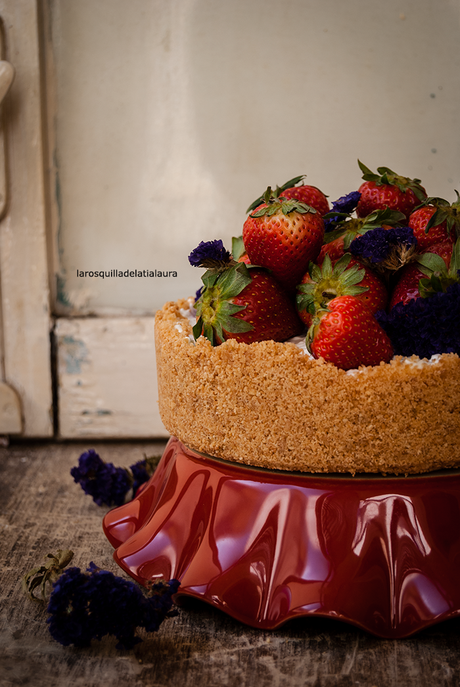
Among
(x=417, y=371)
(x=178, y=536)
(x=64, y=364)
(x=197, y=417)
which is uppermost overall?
(x=417, y=371)

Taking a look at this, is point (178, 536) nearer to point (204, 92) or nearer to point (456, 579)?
point (456, 579)

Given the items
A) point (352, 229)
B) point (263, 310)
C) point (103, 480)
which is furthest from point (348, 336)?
point (103, 480)

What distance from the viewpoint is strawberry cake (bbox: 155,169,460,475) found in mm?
818

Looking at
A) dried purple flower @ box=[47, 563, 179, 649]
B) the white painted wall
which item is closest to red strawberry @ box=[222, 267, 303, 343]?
dried purple flower @ box=[47, 563, 179, 649]

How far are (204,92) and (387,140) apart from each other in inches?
21.7

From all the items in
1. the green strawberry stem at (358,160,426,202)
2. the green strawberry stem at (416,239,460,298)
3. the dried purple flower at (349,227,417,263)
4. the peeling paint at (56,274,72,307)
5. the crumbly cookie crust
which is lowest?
the peeling paint at (56,274,72,307)

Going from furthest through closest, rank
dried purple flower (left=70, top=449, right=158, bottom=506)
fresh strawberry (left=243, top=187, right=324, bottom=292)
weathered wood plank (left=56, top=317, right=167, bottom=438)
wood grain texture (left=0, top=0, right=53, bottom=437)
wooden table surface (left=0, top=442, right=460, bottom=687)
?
weathered wood plank (left=56, top=317, right=167, bottom=438)
wood grain texture (left=0, top=0, right=53, bottom=437)
dried purple flower (left=70, top=449, right=158, bottom=506)
fresh strawberry (left=243, top=187, right=324, bottom=292)
wooden table surface (left=0, top=442, right=460, bottom=687)

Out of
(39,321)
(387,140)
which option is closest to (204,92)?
(387,140)

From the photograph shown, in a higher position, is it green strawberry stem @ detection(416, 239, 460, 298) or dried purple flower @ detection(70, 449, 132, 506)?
green strawberry stem @ detection(416, 239, 460, 298)

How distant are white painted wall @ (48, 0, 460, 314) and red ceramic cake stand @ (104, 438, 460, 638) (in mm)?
1050

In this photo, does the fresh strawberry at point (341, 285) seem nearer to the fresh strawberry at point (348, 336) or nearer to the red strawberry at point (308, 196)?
the fresh strawberry at point (348, 336)

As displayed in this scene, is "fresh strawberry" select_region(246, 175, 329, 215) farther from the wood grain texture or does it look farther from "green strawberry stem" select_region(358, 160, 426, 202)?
the wood grain texture

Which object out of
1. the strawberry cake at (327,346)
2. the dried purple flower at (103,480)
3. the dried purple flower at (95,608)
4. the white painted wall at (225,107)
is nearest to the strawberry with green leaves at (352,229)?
the strawberry cake at (327,346)

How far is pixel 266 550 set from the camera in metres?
0.87
